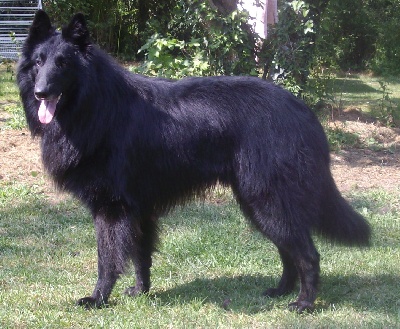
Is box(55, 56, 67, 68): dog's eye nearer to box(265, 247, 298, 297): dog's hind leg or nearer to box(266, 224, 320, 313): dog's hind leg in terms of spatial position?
box(266, 224, 320, 313): dog's hind leg

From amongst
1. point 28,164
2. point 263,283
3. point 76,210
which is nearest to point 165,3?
point 28,164

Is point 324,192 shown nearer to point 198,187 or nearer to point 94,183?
point 198,187

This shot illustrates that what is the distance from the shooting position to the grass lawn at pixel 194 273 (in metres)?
4.21

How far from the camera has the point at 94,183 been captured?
430 cm

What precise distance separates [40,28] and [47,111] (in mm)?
604

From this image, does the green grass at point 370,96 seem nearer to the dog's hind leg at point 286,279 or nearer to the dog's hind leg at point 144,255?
the dog's hind leg at point 286,279

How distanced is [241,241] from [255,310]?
1.35 meters

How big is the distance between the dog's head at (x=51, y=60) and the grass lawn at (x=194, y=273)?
141 cm

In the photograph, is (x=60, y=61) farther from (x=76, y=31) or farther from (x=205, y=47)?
(x=205, y=47)

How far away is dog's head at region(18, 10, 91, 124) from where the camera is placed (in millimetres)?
4051

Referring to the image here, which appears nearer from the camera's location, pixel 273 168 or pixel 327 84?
pixel 273 168

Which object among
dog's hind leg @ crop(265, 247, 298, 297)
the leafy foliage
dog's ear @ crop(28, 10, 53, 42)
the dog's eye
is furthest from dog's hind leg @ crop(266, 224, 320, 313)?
the leafy foliage

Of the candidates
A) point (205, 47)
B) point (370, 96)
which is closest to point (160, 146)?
point (205, 47)

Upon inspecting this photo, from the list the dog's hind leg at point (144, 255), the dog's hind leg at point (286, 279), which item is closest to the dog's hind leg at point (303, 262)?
the dog's hind leg at point (286, 279)
